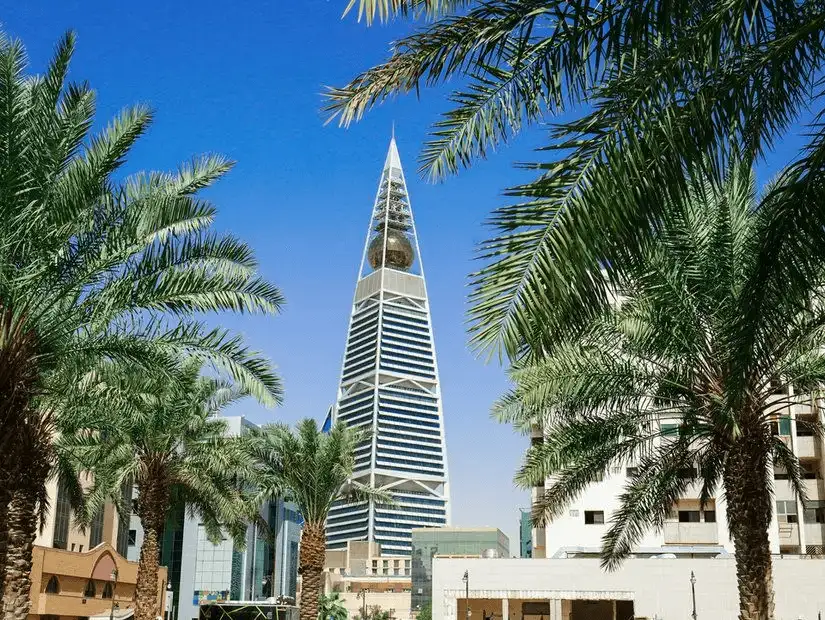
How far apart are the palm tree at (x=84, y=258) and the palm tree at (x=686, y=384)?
522 cm

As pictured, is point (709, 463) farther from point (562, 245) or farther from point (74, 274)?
point (562, 245)

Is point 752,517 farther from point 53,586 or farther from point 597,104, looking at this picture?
point 53,586

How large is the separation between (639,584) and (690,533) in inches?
230

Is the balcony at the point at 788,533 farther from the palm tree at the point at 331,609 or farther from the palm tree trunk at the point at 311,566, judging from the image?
the palm tree at the point at 331,609

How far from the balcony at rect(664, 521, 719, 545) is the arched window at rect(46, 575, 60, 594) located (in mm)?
31054

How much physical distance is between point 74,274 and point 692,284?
9595 millimetres

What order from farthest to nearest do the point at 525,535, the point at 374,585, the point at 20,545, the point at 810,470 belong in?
the point at 374,585 → the point at 525,535 → the point at 810,470 → the point at 20,545

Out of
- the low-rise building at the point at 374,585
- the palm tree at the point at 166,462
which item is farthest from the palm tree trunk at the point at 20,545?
the low-rise building at the point at 374,585

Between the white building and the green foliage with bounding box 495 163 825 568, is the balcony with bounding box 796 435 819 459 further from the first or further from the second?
the green foliage with bounding box 495 163 825 568

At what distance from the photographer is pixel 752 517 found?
667 inches

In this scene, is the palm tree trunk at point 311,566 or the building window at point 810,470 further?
the building window at point 810,470

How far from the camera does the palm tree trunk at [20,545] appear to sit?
18.1 meters

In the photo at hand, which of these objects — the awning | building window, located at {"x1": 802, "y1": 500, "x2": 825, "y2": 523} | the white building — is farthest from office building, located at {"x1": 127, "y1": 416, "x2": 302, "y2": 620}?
building window, located at {"x1": 802, "y1": 500, "x2": 825, "y2": 523}

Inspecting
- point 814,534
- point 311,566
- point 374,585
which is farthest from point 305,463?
point 374,585
